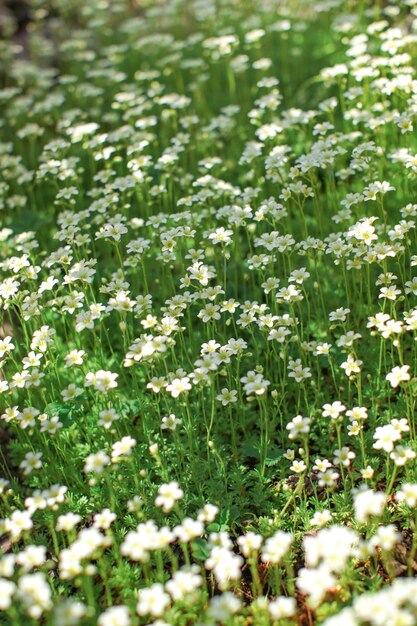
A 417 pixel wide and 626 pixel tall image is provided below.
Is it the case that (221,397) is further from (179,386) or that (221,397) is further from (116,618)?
(116,618)

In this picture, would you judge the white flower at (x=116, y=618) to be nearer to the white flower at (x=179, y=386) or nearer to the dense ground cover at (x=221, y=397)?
the dense ground cover at (x=221, y=397)

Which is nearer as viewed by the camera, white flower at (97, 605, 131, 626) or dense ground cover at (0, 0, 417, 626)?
white flower at (97, 605, 131, 626)

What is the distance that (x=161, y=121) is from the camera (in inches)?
267

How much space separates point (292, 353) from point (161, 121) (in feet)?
11.4

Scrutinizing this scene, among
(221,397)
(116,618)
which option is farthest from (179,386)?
(116,618)

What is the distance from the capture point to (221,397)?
3.69 meters

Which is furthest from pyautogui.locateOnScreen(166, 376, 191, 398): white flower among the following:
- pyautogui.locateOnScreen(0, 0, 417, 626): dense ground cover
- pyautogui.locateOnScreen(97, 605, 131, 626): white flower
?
pyautogui.locateOnScreen(97, 605, 131, 626): white flower

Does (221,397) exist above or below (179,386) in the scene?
below

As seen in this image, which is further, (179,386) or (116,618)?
(179,386)

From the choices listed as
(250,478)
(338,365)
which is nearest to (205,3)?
(338,365)

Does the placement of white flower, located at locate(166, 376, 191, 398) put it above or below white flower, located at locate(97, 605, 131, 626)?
above

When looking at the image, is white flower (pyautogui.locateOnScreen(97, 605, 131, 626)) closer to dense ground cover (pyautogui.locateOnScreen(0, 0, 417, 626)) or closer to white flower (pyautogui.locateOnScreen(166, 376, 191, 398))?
dense ground cover (pyautogui.locateOnScreen(0, 0, 417, 626))

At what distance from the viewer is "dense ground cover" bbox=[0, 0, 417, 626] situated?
2.97 m

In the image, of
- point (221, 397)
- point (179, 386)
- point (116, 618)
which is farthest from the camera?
point (221, 397)
